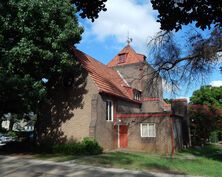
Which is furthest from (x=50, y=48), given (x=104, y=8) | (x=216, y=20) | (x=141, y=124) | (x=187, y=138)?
(x=187, y=138)

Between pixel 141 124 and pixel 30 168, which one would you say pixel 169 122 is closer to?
pixel 141 124

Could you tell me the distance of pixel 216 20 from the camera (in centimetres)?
473

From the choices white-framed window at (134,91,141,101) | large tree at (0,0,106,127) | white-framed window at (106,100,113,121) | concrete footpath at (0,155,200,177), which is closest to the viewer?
concrete footpath at (0,155,200,177)

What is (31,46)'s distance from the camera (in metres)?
17.3

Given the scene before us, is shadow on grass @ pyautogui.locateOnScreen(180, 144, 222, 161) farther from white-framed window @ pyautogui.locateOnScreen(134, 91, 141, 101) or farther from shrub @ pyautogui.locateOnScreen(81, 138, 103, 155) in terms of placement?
shrub @ pyautogui.locateOnScreen(81, 138, 103, 155)

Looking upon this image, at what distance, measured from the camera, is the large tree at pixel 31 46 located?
16828mm

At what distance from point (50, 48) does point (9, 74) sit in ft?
12.1

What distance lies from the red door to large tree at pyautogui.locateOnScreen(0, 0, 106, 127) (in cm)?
898

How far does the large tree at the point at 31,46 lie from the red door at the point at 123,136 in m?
8.98

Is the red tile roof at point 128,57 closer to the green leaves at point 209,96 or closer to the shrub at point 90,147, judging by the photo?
the shrub at point 90,147

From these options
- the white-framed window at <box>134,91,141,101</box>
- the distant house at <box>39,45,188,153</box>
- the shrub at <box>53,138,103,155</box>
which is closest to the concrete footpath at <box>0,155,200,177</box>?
the shrub at <box>53,138,103,155</box>

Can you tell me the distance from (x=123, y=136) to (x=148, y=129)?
279 centimetres

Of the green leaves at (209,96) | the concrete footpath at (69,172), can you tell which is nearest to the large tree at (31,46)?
the concrete footpath at (69,172)

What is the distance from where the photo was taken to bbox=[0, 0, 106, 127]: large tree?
16828 mm
